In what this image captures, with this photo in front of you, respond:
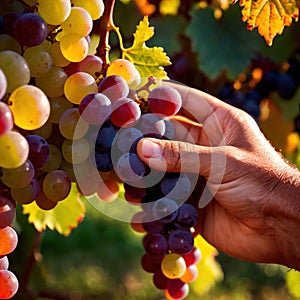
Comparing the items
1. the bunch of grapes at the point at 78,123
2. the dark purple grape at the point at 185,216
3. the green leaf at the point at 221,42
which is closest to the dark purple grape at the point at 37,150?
the bunch of grapes at the point at 78,123

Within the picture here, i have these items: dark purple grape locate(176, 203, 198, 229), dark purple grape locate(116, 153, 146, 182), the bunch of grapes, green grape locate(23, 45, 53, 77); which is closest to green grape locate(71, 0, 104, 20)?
the bunch of grapes

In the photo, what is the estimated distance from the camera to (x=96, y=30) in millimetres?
1091

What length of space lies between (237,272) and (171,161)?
326 centimetres

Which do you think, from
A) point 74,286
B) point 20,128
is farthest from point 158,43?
point 74,286

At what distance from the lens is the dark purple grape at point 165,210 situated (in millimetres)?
968

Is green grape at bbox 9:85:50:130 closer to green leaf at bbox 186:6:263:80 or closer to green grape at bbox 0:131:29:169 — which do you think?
green grape at bbox 0:131:29:169

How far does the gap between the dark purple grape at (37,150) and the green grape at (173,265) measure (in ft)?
0.98

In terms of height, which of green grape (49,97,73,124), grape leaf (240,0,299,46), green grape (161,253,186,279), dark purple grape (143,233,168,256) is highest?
grape leaf (240,0,299,46)

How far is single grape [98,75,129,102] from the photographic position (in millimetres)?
901

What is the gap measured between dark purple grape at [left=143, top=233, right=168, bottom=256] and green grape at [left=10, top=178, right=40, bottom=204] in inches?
9.2

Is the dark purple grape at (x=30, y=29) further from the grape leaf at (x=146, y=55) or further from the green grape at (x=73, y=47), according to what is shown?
the grape leaf at (x=146, y=55)

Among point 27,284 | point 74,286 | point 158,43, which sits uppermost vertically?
point 158,43

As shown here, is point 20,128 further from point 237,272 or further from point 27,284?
point 237,272

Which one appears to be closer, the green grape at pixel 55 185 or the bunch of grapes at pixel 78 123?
the bunch of grapes at pixel 78 123
